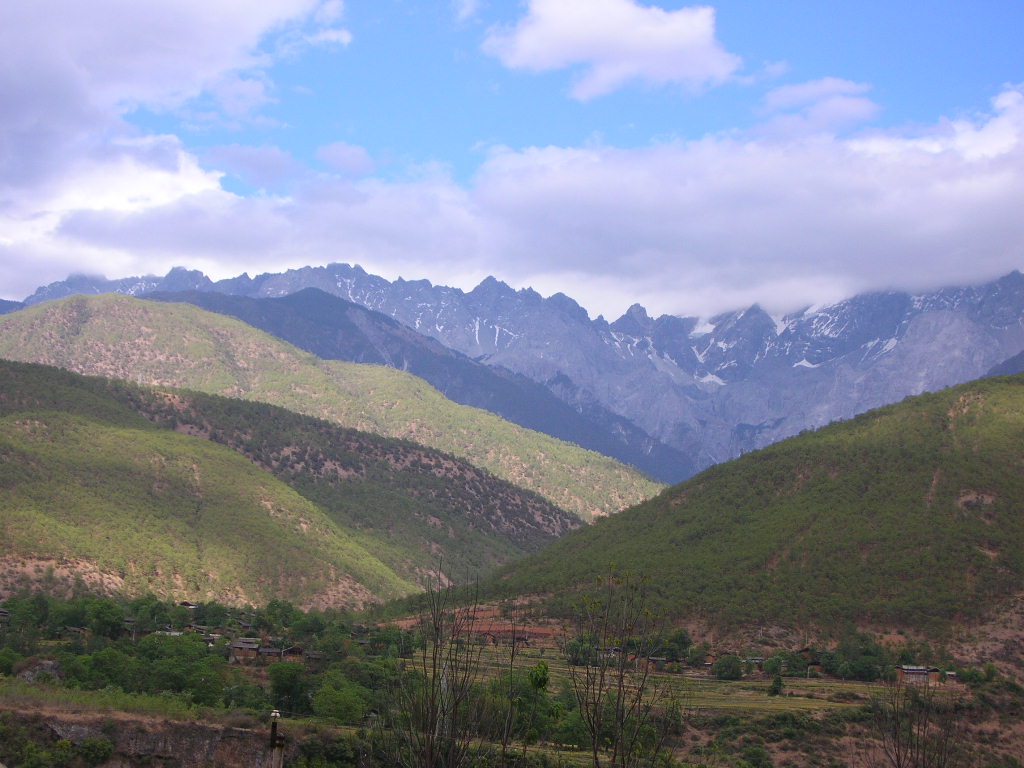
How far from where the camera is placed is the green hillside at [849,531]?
116 m

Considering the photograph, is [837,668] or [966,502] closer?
[837,668]

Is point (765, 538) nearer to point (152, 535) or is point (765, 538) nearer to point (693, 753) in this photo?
point (693, 753)

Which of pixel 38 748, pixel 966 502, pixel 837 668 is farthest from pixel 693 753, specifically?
pixel 966 502

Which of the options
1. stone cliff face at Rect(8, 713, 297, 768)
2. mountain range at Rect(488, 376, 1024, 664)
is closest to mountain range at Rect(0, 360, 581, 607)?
mountain range at Rect(488, 376, 1024, 664)

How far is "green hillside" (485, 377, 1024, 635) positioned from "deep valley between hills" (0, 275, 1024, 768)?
43 cm

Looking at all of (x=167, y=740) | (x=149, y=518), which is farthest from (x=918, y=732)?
(x=149, y=518)

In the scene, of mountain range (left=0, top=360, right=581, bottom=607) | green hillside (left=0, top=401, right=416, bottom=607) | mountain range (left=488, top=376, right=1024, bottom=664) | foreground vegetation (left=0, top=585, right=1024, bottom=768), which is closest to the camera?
foreground vegetation (left=0, top=585, right=1024, bottom=768)

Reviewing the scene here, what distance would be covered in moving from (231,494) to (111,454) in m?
19.8

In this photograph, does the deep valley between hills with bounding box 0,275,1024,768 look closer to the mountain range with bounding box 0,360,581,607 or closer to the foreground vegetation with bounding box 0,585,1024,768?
the foreground vegetation with bounding box 0,585,1024,768

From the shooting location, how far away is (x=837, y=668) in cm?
10375

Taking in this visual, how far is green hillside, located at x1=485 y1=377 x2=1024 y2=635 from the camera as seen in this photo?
11562 cm

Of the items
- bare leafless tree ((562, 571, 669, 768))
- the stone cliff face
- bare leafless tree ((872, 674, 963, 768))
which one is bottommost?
the stone cliff face

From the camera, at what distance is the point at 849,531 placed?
5089 inches

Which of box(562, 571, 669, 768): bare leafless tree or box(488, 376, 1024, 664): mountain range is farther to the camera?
box(488, 376, 1024, 664): mountain range
